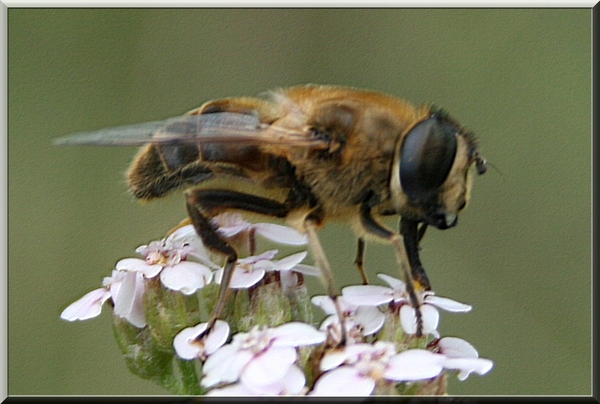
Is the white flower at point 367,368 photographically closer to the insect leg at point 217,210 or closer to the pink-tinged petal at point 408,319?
the pink-tinged petal at point 408,319

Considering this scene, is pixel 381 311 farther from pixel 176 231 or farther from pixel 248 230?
pixel 176 231

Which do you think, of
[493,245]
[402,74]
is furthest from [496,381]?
[402,74]

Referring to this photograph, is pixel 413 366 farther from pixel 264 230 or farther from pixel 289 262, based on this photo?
pixel 264 230

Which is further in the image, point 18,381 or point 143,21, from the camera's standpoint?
point 143,21

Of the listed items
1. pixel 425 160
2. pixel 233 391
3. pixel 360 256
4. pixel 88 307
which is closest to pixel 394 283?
pixel 360 256

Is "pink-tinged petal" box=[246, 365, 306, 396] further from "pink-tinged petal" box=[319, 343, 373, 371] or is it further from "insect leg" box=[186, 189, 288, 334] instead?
"insect leg" box=[186, 189, 288, 334]

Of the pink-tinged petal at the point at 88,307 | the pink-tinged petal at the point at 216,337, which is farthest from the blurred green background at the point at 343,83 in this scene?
the pink-tinged petal at the point at 216,337
